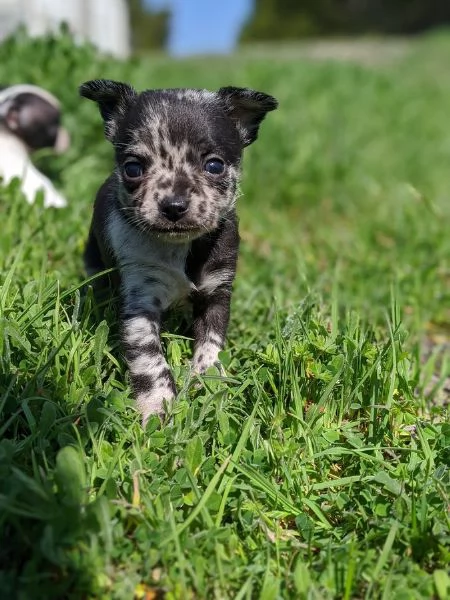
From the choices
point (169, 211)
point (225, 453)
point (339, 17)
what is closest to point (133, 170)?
point (169, 211)

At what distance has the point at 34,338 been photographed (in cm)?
310

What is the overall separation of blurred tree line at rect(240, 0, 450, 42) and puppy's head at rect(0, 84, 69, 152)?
52.1 m

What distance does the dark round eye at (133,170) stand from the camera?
3048mm

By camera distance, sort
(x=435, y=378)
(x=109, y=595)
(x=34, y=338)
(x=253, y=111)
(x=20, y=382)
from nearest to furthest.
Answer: (x=109, y=595)
(x=20, y=382)
(x=34, y=338)
(x=253, y=111)
(x=435, y=378)

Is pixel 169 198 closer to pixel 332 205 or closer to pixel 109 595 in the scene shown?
pixel 109 595

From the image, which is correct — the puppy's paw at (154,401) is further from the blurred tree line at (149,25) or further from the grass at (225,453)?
the blurred tree line at (149,25)

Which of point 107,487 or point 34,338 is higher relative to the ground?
point 34,338

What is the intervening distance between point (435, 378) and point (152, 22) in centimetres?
7597

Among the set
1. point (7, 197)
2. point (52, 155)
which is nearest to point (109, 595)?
point (7, 197)

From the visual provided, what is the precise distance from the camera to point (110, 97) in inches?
131

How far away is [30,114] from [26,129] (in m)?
0.13

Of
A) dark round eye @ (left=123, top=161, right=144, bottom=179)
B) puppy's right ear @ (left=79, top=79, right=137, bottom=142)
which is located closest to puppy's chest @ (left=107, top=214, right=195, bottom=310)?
dark round eye @ (left=123, top=161, right=144, bottom=179)

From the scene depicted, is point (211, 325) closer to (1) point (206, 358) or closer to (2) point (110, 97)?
(1) point (206, 358)

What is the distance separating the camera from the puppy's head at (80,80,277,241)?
9.64ft
